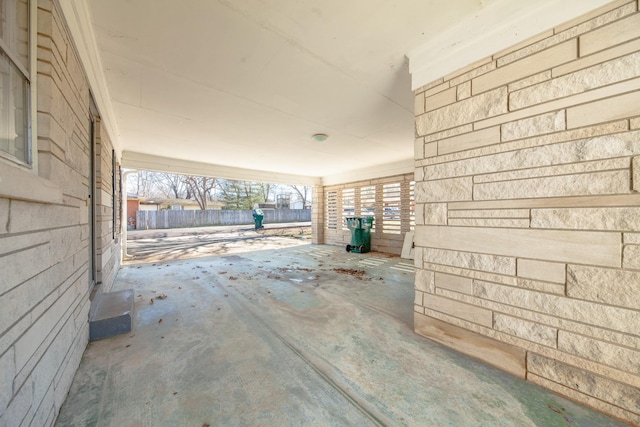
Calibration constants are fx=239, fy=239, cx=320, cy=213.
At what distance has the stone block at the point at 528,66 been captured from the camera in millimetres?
1622

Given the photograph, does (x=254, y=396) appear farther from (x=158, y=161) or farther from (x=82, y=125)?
(x=158, y=161)

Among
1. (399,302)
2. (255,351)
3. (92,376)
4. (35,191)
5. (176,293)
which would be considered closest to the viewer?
(35,191)

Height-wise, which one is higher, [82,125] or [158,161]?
[158,161]

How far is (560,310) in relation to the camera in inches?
64.1

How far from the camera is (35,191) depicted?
3.71ft

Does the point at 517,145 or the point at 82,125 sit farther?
the point at 82,125

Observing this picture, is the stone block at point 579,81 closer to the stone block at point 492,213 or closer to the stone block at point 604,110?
the stone block at point 604,110

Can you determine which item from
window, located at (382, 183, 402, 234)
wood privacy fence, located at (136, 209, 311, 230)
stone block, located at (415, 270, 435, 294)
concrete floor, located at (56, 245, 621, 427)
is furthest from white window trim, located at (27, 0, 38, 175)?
wood privacy fence, located at (136, 209, 311, 230)

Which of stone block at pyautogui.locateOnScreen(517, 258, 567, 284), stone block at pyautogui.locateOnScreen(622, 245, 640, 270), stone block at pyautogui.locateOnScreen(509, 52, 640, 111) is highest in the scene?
stone block at pyautogui.locateOnScreen(509, 52, 640, 111)

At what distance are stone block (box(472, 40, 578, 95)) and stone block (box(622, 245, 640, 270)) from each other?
126cm

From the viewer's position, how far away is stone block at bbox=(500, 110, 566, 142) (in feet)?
5.42

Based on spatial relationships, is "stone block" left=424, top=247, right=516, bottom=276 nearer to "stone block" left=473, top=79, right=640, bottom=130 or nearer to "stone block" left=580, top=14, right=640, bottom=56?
"stone block" left=473, top=79, right=640, bottom=130

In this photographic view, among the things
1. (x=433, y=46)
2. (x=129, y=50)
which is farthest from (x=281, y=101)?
(x=433, y=46)

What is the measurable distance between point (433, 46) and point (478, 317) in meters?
2.48
